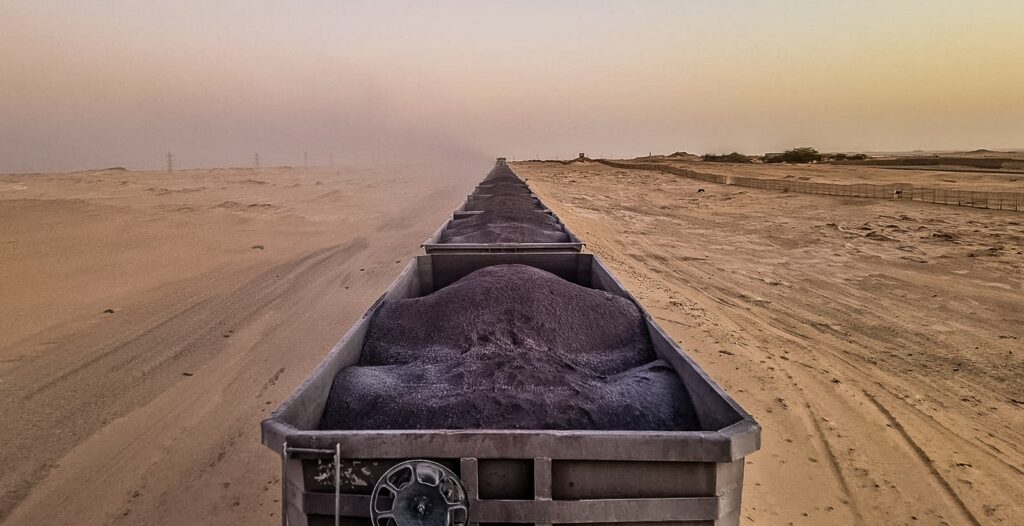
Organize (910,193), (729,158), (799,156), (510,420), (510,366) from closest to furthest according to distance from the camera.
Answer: (510,420) → (510,366) → (910,193) → (799,156) → (729,158)

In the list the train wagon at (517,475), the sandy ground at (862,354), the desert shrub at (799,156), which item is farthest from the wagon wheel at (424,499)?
the desert shrub at (799,156)

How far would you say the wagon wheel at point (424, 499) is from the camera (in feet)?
6.95

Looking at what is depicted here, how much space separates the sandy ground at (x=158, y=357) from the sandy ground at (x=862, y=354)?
4.20 metres

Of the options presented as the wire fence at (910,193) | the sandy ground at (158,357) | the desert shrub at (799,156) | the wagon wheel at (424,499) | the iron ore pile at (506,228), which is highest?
the desert shrub at (799,156)

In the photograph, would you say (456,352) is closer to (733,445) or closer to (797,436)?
(733,445)

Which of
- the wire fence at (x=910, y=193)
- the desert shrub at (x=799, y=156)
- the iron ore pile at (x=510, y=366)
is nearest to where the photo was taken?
the iron ore pile at (x=510, y=366)

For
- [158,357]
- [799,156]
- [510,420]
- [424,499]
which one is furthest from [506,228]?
[799,156]

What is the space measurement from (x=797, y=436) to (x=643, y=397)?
2457mm

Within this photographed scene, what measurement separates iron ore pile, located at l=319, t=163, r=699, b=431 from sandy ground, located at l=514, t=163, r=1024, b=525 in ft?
4.48

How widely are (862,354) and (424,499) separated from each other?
21.9 feet

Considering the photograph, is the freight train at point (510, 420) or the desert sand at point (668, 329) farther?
the desert sand at point (668, 329)

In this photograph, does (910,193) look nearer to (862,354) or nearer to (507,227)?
(862,354)

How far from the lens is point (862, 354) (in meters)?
6.95

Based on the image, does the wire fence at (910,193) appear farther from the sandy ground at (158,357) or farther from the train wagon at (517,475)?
the train wagon at (517,475)
